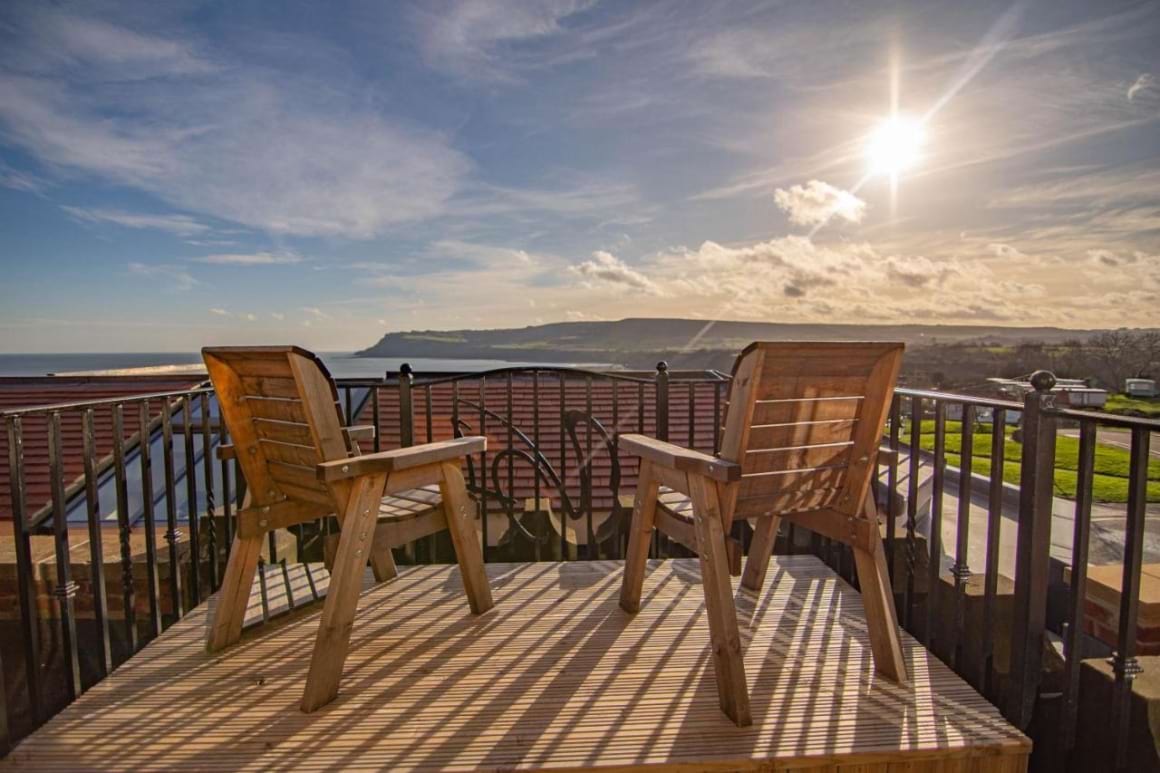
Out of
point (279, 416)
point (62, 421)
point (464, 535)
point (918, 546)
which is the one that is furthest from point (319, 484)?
point (62, 421)

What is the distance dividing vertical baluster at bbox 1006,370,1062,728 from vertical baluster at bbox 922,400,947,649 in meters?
0.28

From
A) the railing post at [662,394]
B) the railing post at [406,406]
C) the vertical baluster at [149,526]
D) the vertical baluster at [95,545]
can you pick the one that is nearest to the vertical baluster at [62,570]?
the vertical baluster at [95,545]

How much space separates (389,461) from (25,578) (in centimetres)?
107

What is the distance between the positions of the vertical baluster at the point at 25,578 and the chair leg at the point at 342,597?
0.77 meters

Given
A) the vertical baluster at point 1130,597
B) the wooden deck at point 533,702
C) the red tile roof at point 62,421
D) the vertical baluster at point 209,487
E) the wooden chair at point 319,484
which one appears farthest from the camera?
the red tile roof at point 62,421

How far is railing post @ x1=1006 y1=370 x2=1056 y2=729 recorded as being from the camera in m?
1.67

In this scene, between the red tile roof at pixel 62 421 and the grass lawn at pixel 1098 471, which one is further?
the grass lawn at pixel 1098 471

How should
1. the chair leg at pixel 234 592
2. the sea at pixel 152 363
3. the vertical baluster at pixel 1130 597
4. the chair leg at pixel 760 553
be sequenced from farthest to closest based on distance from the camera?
the sea at pixel 152 363, the chair leg at pixel 760 553, the chair leg at pixel 234 592, the vertical baluster at pixel 1130 597

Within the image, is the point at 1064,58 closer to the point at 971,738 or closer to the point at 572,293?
the point at 572,293

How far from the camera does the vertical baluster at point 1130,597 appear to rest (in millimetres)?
1386

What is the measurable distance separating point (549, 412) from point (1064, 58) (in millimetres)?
16495

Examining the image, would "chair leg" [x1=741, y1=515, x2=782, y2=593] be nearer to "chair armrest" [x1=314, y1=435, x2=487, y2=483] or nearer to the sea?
"chair armrest" [x1=314, y1=435, x2=487, y2=483]

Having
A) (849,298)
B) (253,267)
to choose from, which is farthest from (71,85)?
(849,298)

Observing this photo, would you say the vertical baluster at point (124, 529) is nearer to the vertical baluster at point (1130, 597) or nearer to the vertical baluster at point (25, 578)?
the vertical baluster at point (25, 578)
